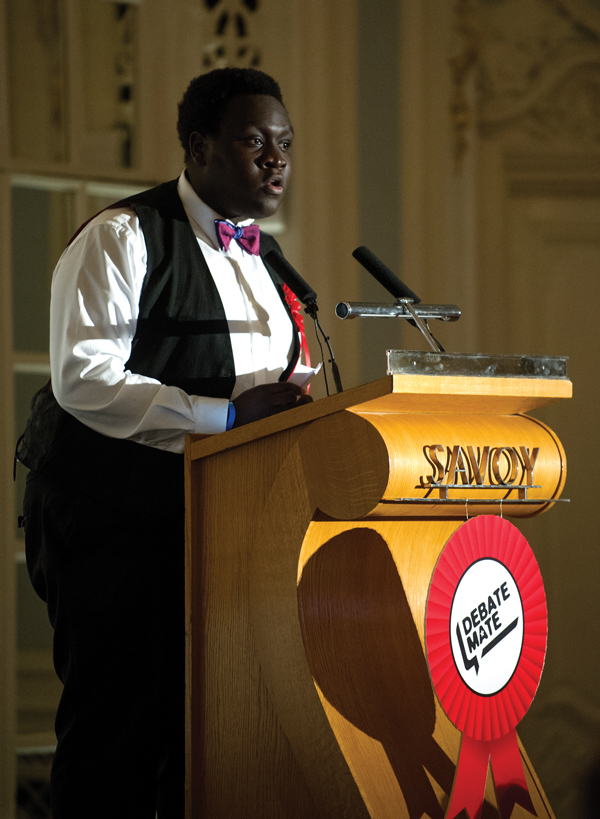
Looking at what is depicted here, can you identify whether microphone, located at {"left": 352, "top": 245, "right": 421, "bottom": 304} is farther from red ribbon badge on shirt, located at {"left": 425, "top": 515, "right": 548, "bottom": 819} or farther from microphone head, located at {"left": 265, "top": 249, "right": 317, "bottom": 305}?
red ribbon badge on shirt, located at {"left": 425, "top": 515, "right": 548, "bottom": 819}

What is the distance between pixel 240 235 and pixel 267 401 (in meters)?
0.46

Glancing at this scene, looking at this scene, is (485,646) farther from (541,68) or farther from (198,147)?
(541,68)

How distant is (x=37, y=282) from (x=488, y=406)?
1814mm

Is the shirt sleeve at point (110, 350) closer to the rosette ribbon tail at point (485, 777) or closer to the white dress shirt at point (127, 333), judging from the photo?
the white dress shirt at point (127, 333)

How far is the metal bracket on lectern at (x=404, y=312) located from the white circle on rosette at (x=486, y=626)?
0.27 meters

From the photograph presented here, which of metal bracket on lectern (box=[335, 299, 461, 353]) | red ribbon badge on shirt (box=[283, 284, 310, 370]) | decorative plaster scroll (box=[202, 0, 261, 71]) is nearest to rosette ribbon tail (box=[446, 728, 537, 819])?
metal bracket on lectern (box=[335, 299, 461, 353])

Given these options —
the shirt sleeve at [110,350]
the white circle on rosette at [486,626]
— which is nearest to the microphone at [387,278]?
the shirt sleeve at [110,350]

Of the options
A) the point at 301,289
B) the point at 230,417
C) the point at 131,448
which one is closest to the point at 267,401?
the point at 230,417

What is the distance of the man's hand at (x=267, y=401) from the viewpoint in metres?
1.30

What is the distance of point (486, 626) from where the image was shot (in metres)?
1.00

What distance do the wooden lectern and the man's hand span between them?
81 mm

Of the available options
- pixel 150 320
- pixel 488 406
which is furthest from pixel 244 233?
pixel 488 406

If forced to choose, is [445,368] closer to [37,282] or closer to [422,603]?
[422,603]

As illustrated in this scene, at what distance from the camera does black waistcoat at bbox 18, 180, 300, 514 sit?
1.44 m
